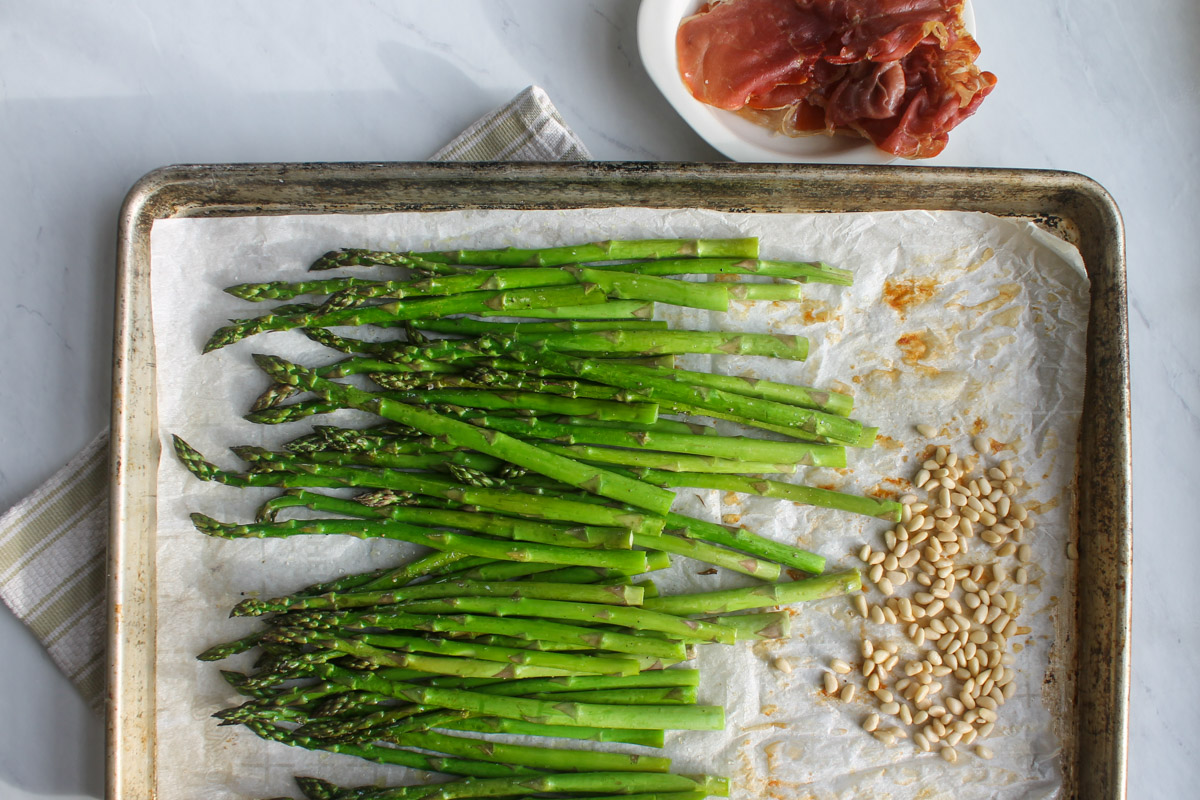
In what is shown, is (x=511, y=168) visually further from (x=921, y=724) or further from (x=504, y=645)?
(x=921, y=724)

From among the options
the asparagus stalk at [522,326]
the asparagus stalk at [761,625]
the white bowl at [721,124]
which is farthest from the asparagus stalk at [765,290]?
the asparagus stalk at [761,625]

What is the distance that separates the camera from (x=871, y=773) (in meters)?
2.51

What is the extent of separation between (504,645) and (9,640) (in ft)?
5.69

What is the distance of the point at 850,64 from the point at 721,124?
46 cm

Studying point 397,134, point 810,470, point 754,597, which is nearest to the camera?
point 754,597

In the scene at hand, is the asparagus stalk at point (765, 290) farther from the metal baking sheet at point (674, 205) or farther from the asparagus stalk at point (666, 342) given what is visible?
the metal baking sheet at point (674, 205)

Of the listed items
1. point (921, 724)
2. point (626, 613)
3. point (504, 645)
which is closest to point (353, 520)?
point (504, 645)

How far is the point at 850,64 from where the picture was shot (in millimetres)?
2529

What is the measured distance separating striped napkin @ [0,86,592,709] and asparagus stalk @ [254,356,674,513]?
30.1 inches

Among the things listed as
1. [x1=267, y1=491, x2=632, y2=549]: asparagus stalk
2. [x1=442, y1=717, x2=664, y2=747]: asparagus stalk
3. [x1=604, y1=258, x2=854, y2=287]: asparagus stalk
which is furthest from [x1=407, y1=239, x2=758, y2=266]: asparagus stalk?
[x1=442, y1=717, x2=664, y2=747]: asparagus stalk

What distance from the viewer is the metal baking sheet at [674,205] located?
2400 mm

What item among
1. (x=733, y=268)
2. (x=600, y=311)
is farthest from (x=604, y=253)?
(x=733, y=268)

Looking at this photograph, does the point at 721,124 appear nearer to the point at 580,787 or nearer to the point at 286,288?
the point at 286,288

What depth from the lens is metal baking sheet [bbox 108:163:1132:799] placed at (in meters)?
2.40
